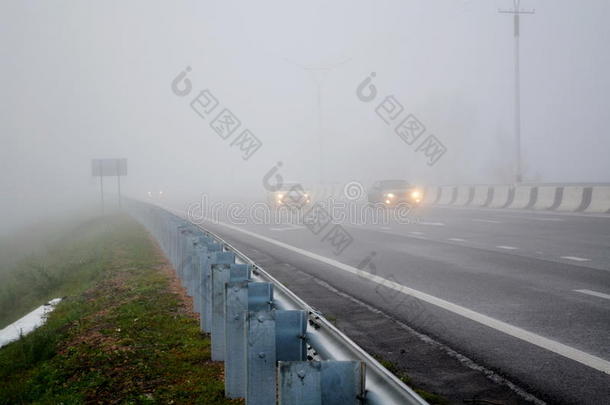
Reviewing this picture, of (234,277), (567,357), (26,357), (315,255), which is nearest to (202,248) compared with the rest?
(234,277)

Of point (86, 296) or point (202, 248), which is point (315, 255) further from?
point (202, 248)

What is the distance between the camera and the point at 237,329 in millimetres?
4727

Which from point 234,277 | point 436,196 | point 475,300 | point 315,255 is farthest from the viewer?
point 436,196

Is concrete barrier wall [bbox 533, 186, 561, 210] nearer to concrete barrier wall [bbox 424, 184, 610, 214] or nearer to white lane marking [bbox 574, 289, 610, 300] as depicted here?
concrete barrier wall [bbox 424, 184, 610, 214]

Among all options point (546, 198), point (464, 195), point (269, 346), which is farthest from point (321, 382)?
point (464, 195)

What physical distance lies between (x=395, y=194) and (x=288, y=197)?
21.3 feet

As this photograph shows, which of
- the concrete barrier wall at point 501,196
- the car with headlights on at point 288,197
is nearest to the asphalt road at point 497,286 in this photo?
the concrete barrier wall at point 501,196

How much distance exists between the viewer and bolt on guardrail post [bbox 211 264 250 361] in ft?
18.4

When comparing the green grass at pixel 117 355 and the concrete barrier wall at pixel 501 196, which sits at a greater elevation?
the concrete barrier wall at pixel 501 196

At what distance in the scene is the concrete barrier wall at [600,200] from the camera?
2467cm

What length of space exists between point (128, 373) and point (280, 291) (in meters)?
1.94

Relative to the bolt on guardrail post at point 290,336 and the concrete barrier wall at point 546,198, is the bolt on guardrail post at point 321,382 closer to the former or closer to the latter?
the bolt on guardrail post at point 290,336

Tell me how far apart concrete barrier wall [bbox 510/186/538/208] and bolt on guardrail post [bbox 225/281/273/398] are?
27170mm

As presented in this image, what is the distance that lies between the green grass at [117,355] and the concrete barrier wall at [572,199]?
20533 millimetres
